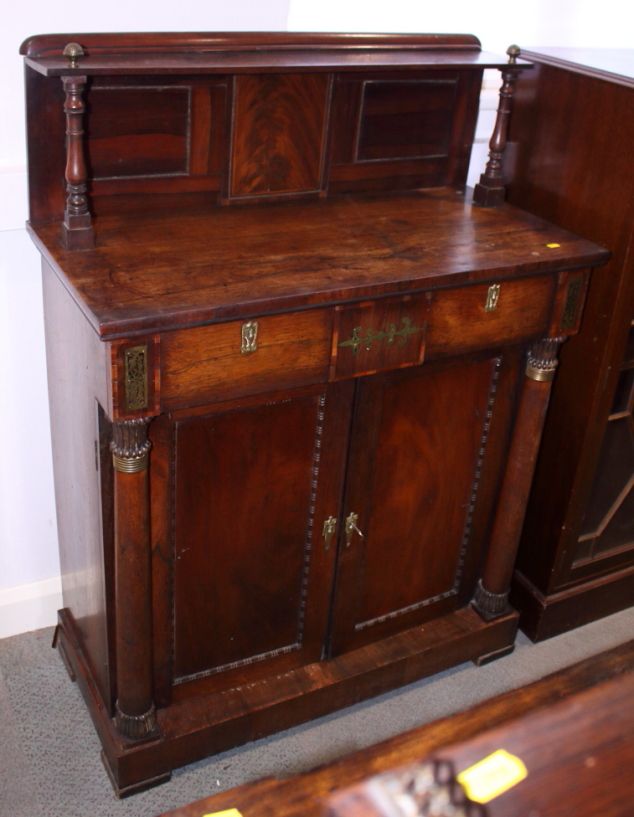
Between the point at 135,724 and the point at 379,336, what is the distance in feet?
3.20

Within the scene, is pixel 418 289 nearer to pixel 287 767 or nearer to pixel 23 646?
pixel 287 767

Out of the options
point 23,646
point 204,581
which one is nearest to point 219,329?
point 204,581

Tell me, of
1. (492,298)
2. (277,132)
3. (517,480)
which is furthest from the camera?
(517,480)

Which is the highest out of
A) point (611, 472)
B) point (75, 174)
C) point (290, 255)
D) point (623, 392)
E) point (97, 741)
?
point (75, 174)

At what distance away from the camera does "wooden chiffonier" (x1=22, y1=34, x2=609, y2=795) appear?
62.9 inches

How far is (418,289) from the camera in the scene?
167cm

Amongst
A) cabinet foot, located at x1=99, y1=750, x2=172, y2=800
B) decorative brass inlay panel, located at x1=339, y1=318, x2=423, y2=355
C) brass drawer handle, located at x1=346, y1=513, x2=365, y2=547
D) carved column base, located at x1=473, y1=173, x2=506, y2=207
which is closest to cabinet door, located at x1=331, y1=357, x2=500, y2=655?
brass drawer handle, located at x1=346, y1=513, x2=365, y2=547

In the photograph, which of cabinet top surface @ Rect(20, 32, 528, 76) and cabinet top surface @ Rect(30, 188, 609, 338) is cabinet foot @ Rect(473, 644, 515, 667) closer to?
cabinet top surface @ Rect(30, 188, 609, 338)

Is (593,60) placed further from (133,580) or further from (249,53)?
(133,580)

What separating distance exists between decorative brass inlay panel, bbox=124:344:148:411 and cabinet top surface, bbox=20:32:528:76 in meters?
0.49

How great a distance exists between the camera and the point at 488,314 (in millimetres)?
1838

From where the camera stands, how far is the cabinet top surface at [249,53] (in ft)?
5.31

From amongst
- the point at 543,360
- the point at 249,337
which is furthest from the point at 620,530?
the point at 249,337

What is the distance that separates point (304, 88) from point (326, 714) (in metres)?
1.46
